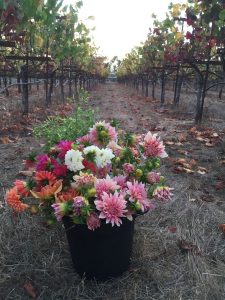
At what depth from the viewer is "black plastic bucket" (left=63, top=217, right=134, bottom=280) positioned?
2.35m

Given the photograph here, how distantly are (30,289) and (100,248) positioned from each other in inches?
20.8

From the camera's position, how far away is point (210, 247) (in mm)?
2885

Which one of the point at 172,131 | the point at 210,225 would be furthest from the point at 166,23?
the point at 210,225

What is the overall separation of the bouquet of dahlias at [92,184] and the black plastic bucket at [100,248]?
0.29 ft

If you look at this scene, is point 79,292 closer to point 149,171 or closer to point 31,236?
point 31,236

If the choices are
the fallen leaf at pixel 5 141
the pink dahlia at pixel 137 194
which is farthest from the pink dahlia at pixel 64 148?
the fallen leaf at pixel 5 141

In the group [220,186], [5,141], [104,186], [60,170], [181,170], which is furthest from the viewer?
[5,141]

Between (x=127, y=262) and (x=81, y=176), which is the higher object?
(x=81, y=176)

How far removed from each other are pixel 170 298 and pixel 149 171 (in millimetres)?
842

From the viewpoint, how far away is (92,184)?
2.26 m

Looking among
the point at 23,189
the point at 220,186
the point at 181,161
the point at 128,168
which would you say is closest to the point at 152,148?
the point at 128,168

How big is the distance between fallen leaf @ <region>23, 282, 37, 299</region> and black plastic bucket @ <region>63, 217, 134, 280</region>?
32 cm

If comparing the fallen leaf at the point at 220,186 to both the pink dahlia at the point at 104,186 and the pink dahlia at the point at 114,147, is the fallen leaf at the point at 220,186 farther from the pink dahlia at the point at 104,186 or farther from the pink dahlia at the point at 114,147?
the pink dahlia at the point at 104,186

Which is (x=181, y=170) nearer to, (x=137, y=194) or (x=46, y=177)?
(x=137, y=194)
